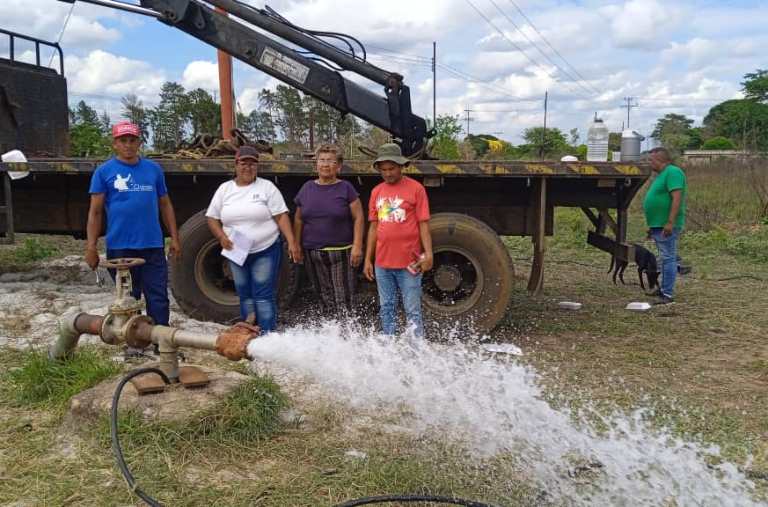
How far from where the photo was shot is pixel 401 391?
13.1 feet

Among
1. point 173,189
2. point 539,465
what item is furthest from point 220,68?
point 539,465

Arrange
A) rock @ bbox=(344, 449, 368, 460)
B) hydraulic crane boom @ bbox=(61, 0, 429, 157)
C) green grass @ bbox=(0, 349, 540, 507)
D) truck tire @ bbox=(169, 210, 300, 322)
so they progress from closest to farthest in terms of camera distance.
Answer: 1. green grass @ bbox=(0, 349, 540, 507)
2. rock @ bbox=(344, 449, 368, 460)
3. truck tire @ bbox=(169, 210, 300, 322)
4. hydraulic crane boom @ bbox=(61, 0, 429, 157)

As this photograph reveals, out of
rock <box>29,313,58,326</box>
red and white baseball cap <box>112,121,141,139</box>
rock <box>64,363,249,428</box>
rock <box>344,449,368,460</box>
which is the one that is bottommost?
rock <box>344,449,368,460</box>

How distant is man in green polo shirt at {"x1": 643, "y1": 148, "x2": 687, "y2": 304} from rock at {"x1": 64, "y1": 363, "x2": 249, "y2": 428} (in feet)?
15.3

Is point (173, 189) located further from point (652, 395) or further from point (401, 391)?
point (652, 395)

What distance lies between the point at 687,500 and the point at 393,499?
1309 millimetres

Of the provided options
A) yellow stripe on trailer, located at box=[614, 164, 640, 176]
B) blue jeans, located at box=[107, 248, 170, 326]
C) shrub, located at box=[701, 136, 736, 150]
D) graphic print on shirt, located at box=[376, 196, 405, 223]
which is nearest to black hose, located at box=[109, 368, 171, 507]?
blue jeans, located at box=[107, 248, 170, 326]

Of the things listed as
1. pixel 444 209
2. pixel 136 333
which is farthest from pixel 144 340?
pixel 444 209

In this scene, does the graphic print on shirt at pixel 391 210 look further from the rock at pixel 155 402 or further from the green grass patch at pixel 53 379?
the green grass patch at pixel 53 379

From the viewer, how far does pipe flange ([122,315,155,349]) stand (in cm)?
336

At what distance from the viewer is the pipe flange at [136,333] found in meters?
3.36

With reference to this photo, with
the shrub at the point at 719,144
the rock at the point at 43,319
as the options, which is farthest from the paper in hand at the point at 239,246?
the shrub at the point at 719,144

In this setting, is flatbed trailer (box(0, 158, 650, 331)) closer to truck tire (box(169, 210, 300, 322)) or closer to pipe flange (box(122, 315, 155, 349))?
truck tire (box(169, 210, 300, 322))

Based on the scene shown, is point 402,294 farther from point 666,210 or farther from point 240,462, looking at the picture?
point 666,210
